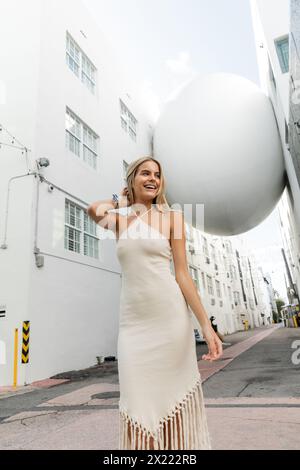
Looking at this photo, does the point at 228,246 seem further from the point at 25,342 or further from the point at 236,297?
the point at 25,342

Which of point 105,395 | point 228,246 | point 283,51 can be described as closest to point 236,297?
point 228,246

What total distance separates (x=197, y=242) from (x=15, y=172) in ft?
63.2

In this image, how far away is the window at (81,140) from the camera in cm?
1129

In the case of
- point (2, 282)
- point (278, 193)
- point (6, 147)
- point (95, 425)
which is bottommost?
point (95, 425)

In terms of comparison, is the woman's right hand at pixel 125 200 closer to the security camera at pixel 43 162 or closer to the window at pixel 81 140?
the security camera at pixel 43 162

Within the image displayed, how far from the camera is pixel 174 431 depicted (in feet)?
4.87

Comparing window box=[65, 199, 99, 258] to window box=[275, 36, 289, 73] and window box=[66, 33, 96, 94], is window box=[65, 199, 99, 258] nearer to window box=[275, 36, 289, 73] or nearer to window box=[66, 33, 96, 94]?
window box=[66, 33, 96, 94]

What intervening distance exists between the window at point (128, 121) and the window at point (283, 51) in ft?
26.8

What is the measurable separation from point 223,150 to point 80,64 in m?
6.92

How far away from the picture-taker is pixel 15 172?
912cm

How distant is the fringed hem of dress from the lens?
1461 mm

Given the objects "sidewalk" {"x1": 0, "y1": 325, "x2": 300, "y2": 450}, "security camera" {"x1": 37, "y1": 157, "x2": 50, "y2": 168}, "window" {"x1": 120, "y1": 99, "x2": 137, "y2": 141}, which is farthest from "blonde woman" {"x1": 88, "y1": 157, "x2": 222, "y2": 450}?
"window" {"x1": 120, "y1": 99, "x2": 137, "y2": 141}
